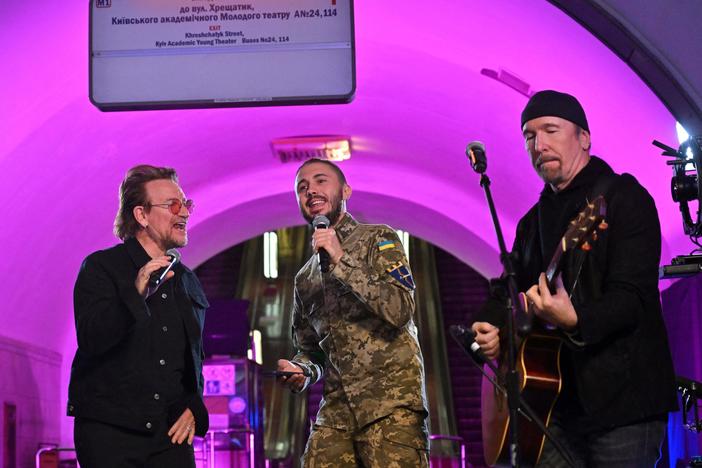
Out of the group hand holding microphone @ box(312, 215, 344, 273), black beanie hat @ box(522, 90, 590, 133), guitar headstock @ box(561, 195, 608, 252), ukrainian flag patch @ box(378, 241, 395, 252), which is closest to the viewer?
guitar headstock @ box(561, 195, 608, 252)

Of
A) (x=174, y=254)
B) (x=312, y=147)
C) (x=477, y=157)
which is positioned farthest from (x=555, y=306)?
(x=312, y=147)

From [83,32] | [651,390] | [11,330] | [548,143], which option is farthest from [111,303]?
[11,330]

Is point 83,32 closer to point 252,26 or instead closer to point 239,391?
point 252,26

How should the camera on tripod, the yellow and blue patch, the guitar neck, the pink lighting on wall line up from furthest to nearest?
the pink lighting on wall < the camera on tripod < the yellow and blue patch < the guitar neck

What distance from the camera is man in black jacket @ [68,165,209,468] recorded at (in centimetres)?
409

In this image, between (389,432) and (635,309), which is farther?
(389,432)

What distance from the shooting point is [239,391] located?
10.7 metres

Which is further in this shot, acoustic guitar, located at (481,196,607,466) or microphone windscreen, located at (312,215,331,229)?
microphone windscreen, located at (312,215,331,229)

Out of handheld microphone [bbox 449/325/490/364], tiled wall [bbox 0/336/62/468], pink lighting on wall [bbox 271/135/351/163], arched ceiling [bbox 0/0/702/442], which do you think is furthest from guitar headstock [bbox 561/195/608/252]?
pink lighting on wall [bbox 271/135/351/163]

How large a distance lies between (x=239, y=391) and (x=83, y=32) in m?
4.96

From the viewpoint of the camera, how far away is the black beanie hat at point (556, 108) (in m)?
3.43

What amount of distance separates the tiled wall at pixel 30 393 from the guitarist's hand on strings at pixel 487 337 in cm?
574

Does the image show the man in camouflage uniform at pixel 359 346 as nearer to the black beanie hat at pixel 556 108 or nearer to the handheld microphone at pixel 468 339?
the handheld microphone at pixel 468 339

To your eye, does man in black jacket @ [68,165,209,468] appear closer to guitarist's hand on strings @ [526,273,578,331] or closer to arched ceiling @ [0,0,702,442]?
guitarist's hand on strings @ [526,273,578,331]
